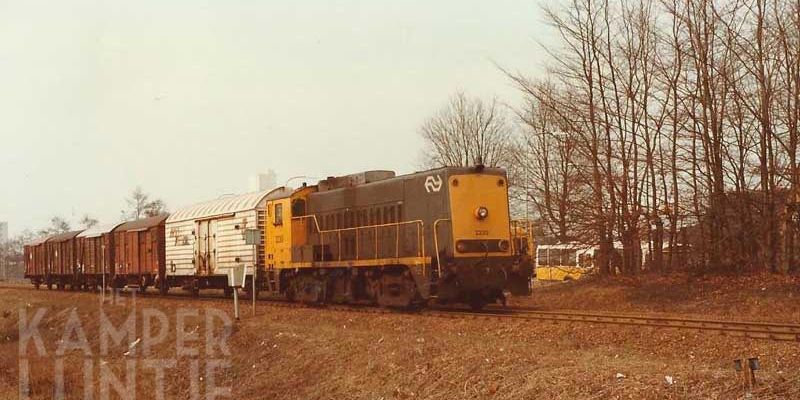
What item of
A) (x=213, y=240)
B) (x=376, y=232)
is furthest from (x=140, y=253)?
(x=376, y=232)

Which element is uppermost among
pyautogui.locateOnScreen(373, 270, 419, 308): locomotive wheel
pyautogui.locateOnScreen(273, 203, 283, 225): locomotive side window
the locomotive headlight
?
pyautogui.locateOnScreen(273, 203, 283, 225): locomotive side window

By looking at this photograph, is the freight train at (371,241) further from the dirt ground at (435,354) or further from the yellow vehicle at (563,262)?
the yellow vehicle at (563,262)

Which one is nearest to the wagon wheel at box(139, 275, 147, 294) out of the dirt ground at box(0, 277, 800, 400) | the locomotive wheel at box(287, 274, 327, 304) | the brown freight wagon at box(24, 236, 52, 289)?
the dirt ground at box(0, 277, 800, 400)

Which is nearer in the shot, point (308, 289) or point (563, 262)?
point (308, 289)

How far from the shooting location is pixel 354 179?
19.7m

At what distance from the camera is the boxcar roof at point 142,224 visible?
1169 inches

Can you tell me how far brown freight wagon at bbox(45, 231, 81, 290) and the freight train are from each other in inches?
490

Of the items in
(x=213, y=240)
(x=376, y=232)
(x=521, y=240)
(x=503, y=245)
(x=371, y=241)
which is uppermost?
(x=213, y=240)

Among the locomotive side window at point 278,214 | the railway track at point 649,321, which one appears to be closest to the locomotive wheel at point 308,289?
the railway track at point 649,321

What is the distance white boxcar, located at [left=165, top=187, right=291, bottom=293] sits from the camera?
22312 millimetres

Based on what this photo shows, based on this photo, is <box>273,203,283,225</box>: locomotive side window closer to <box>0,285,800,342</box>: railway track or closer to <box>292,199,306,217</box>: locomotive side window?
<box>292,199,306,217</box>: locomotive side window

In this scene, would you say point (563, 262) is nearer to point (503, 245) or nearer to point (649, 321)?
point (503, 245)

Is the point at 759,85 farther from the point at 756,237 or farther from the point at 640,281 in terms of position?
the point at 640,281

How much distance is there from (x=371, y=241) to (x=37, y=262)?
106 feet
